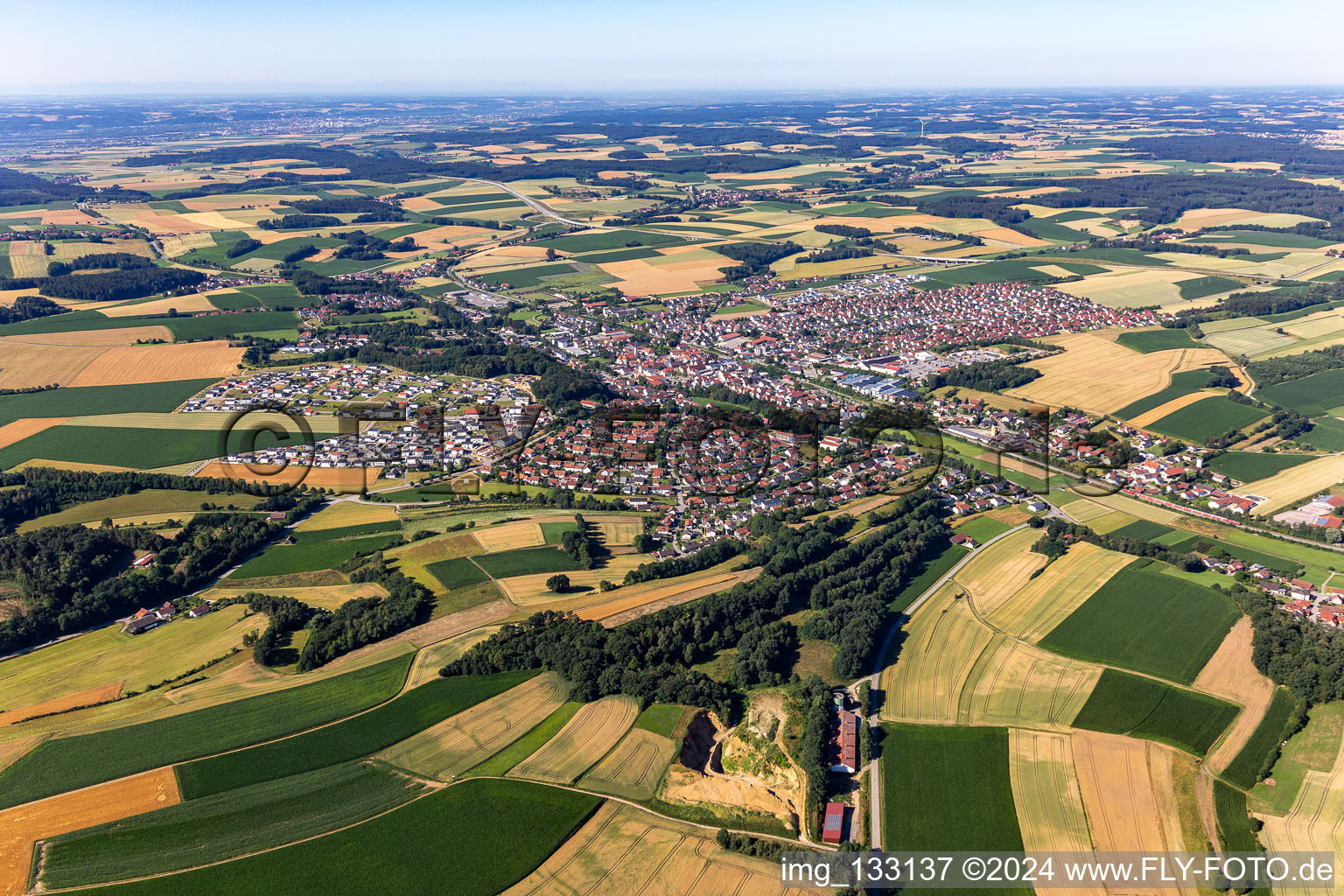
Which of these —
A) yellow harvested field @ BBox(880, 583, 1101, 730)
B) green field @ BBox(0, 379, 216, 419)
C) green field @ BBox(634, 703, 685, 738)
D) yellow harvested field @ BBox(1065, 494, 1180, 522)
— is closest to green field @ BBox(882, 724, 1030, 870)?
yellow harvested field @ BBox(880, 583, 1101, 730)

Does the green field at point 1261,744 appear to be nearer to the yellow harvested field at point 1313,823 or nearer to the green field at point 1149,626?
the yellow harvested field at point 1313,823

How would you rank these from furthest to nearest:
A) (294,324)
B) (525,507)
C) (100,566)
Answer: (294,324) < (525,507) < (100,566)

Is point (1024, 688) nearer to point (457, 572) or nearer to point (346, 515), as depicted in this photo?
point (457, 572)

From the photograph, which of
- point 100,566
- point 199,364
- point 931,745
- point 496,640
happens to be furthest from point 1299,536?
point 199,364

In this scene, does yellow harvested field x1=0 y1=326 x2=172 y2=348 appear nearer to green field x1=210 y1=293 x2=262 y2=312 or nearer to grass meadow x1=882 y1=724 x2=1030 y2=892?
green field x1=210 y1=293 x2=262 y2=312

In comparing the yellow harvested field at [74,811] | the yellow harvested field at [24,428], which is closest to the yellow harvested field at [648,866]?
the yellow harvested field at [74,811]

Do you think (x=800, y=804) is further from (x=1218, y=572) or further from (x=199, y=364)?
(x=199, y=364)
